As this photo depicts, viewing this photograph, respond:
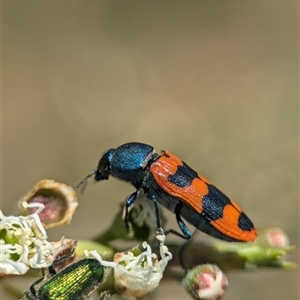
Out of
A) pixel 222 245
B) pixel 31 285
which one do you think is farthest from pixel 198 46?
pixel 31 285

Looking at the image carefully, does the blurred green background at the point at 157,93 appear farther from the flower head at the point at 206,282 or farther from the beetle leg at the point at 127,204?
the flower head at the point at 206,282

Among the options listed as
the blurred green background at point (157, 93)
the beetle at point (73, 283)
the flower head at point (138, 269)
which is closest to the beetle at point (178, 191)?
the flower head at point (138, 269)

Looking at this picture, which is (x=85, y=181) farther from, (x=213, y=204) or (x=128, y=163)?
(x=213, y=204)

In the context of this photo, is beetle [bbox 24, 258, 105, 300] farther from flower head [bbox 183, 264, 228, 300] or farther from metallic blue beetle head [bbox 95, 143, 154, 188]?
metallic blue beetle head [bbox 95, 143, 154, 188]

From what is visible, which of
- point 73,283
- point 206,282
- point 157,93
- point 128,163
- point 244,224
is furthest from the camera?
point 157,93

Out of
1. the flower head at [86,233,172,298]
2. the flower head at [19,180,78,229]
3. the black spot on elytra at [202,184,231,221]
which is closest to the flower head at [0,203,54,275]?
the flower head at [19,180,78,229]

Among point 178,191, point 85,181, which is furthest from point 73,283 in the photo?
point 85,181

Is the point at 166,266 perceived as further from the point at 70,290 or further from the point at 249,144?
the point at 249,144
